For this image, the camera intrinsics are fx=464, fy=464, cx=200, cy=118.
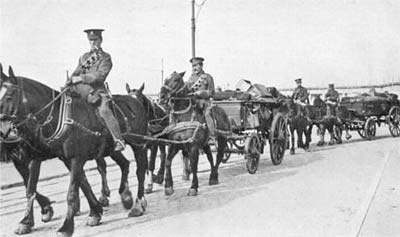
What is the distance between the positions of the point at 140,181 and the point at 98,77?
2.02m

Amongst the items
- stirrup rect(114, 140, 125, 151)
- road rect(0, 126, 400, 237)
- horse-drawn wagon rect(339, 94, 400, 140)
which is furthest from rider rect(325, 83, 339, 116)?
stirrup rect(114, 140, 125, 151)

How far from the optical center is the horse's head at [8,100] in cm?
554

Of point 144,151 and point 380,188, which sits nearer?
point 144,151

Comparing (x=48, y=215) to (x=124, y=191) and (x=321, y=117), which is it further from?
(x=321, y=117)

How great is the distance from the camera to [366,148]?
1598 cm

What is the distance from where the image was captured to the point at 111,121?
666cm

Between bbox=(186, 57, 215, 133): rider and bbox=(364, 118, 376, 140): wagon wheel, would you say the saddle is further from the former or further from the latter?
bbox=(364, 118, 376, 140): wagon wheel

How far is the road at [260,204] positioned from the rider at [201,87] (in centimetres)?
157

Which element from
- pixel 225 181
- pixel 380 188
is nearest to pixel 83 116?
pixel 225 181

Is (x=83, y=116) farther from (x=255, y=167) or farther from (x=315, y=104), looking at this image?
(x=315, y=104)

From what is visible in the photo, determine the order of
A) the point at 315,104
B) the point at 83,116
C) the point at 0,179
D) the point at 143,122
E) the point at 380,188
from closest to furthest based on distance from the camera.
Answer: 1. the point at 83,116
2. the point at 143,122
3. the point at 380,188
4. the point at 0,179
5. the point at 315,104

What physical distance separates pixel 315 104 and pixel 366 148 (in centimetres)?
266

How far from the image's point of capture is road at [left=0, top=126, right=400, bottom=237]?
632 centimetres

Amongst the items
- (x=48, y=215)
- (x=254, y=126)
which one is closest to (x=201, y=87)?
(x=254, y=126)
